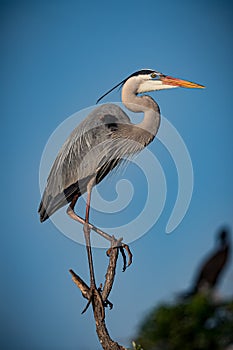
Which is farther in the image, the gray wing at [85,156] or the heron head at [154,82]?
the heron head at [154,82]

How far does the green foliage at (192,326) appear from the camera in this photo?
1.21 metres

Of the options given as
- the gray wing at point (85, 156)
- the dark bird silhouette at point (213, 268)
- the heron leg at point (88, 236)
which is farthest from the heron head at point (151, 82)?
the dark bird silhouette at point (213, 268)

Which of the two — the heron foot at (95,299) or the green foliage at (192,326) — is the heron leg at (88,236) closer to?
the heron foot at (95,299)

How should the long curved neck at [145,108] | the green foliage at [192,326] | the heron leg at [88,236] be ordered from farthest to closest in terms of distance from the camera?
1. the long curved neck at [145,108]
2. the heron leg at [88,236]
3. the green foliage at [192,326]

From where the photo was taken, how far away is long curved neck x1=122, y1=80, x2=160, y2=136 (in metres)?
3.86

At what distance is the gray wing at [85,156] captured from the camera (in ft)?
12.3

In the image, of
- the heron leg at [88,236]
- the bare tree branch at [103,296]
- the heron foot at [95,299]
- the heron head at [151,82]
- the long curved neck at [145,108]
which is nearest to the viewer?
the bare tree branch at [103,296]

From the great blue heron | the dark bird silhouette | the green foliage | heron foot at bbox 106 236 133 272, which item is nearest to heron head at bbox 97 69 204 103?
the great blue heron

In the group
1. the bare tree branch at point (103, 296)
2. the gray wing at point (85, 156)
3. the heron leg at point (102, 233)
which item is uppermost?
the gray wing at point (85, 156)

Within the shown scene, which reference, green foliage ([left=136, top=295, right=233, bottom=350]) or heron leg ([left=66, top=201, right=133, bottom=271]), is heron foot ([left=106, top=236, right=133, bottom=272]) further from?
green foliage ([left=136, top=295, right=233, bottom=350])

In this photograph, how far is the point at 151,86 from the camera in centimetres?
404

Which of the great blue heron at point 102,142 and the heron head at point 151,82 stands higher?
the heron head at point 151,82

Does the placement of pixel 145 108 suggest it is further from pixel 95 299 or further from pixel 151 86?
pixel 95 299

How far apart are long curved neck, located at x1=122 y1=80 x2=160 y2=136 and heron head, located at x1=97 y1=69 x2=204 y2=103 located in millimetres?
36
